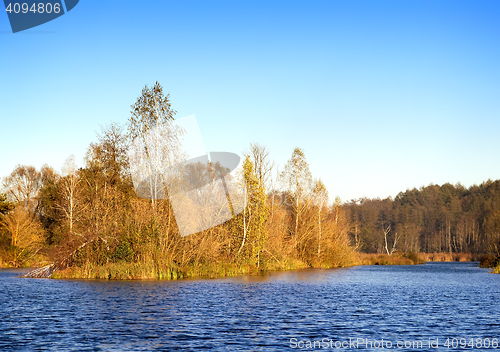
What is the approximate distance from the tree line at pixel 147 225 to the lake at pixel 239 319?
22.5 feet

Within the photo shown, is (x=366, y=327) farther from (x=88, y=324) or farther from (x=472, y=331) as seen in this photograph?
(x=88, y=324)

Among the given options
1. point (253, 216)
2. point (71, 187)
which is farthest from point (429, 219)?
point (71, 187)

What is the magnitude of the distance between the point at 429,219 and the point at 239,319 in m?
139

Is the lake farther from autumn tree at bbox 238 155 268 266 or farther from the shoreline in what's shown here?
autumn tree at bbox 238 155 268 266

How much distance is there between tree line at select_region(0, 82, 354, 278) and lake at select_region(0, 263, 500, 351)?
22.5ft

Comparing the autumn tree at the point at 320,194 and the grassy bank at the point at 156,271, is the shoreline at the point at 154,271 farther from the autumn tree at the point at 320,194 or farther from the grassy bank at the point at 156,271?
the autumn tree at the point at 320,194

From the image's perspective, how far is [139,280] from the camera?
3709 centimetres

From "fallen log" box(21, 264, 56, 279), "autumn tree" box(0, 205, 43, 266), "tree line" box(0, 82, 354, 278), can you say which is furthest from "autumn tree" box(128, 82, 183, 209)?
"autumn tree" box(0, 205, 43, 266)

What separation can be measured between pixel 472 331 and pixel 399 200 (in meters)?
153

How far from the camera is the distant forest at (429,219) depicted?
127812 millimetres

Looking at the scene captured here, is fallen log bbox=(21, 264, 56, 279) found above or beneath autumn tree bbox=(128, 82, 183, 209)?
beneath

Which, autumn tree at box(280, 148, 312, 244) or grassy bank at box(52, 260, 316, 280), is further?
autumn tree at box(280, 148, 312, 244)

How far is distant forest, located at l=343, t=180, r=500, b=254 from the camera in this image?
128 meters

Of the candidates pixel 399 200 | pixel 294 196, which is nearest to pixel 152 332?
pixel 294 196
